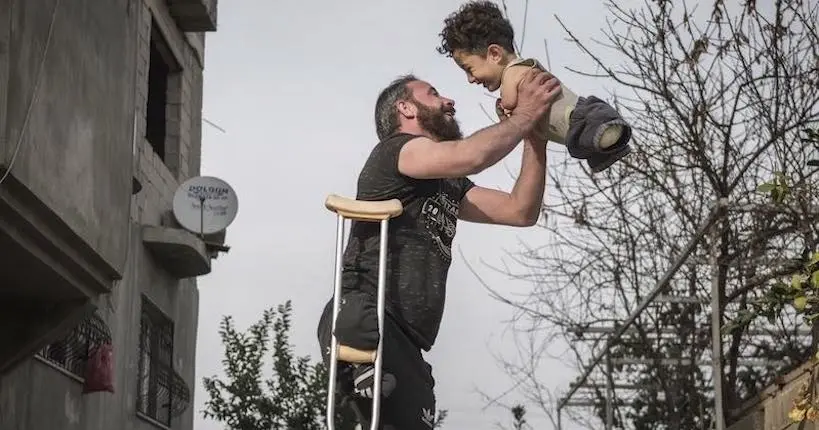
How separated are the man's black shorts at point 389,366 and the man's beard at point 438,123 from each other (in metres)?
0.55

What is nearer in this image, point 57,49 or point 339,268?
point 339,268

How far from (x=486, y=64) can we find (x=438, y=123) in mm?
229

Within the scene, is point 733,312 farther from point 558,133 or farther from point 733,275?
point 558,133

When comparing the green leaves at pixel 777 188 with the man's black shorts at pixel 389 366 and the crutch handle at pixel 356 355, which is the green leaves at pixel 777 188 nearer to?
the man's black shorts at pixel 389 366

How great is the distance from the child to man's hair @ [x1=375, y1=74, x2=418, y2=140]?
165 millimetres

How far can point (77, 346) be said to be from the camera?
40.4ft

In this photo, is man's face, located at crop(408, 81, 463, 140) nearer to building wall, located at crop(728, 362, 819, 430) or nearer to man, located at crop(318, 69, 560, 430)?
man, located at crop(318, 69, 560, 430)

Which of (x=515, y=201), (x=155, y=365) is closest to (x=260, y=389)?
(x=155, y=365)

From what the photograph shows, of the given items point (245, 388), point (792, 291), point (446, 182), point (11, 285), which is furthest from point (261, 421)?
point (446, 182)

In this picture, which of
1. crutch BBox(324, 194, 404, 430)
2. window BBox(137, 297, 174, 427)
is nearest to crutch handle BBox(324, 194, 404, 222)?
crutch BBox(324, 194, 404, 430)

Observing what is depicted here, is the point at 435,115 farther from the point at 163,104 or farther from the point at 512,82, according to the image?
the point at 163,104

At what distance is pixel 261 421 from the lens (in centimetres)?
2050

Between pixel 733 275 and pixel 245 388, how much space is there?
11.0 meters

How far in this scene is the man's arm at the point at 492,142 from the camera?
3.74 meters
